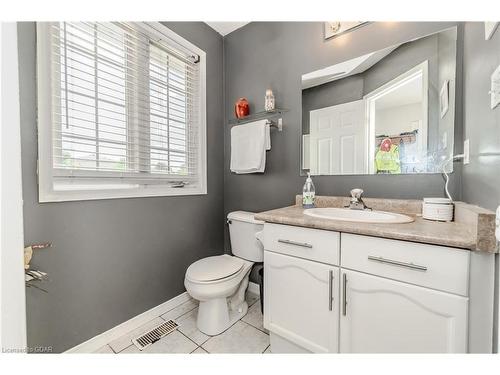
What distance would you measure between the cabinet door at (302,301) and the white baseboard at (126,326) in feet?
2.68

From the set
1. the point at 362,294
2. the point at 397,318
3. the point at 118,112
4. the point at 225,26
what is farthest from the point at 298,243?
the point at 225,26

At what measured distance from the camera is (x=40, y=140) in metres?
0.99

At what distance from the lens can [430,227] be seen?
818mm

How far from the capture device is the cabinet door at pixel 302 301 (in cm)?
92

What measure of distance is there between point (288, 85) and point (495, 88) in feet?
3.82

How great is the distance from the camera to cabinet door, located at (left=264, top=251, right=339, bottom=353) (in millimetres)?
918

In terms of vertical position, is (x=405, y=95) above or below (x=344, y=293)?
above

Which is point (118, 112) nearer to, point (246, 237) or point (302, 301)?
point (246, 237)

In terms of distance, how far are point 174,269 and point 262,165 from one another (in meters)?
1.05

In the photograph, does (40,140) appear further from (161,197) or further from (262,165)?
(262,165)

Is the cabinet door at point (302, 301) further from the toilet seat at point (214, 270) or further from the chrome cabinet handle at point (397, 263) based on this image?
the toilet seat at point (214, 270)

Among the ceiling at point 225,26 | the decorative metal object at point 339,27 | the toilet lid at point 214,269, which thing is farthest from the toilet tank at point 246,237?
the ceiling at point 225,26

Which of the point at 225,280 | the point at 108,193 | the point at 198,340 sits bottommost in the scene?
the point at 198,340

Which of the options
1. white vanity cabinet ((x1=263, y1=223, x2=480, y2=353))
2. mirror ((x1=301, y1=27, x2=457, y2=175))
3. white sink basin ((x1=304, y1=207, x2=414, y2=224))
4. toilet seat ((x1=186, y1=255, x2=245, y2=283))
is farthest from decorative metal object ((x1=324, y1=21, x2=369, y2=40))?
toilet seat ((x1=186, y1=255, x2=245, y2=283))
